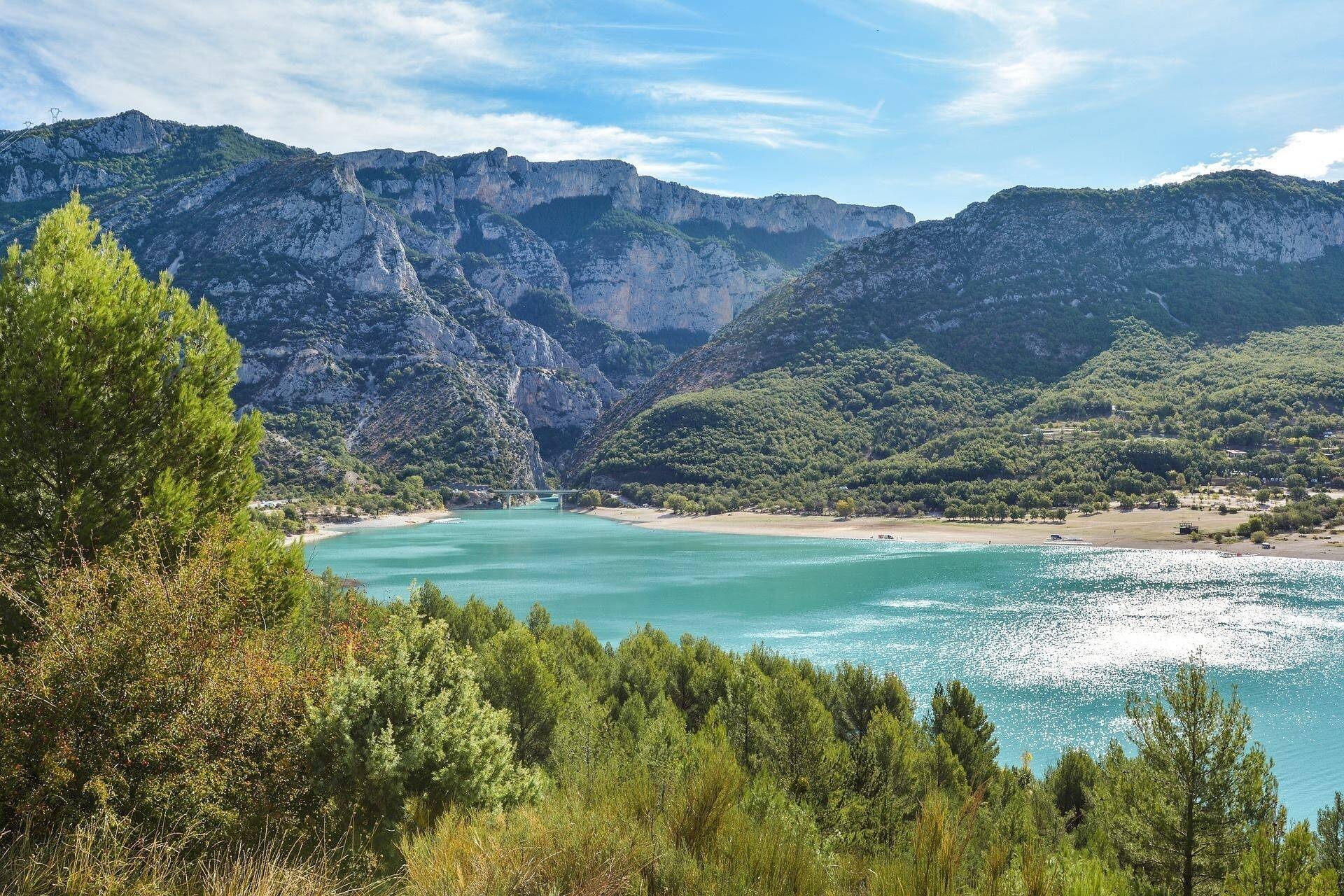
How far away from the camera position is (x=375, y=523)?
78.4 metres

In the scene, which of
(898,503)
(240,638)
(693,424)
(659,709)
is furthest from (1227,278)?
(240,638)

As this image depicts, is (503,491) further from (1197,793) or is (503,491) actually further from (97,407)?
(1197,793)

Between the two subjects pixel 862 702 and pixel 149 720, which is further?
pixel 862 702

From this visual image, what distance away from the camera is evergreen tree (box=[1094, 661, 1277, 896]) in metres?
7.39

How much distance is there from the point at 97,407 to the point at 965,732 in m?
14.1

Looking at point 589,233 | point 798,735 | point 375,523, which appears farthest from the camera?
point 589,233

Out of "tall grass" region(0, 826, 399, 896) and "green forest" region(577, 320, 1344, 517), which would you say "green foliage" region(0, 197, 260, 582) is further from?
"green forest" region(577, 320, 1344, 517)

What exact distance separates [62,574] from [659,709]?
9213 mm

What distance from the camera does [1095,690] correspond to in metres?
25.3

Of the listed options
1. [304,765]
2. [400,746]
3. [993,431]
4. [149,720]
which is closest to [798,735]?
[400,746]

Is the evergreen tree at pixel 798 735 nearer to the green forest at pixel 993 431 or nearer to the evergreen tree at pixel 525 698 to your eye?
the evergreen tree at pixel 525 698

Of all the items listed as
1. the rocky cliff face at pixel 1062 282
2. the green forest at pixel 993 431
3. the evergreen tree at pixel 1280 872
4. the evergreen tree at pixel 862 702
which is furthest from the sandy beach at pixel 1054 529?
the evergreen tree at pixel 1280 872

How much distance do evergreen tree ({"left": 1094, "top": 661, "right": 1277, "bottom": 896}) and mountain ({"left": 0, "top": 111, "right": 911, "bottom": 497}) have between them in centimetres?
8283

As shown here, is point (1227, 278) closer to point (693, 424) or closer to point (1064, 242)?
point (1064, 242)
